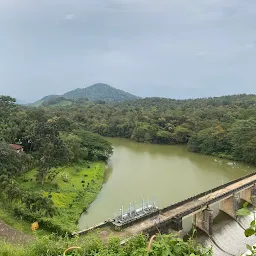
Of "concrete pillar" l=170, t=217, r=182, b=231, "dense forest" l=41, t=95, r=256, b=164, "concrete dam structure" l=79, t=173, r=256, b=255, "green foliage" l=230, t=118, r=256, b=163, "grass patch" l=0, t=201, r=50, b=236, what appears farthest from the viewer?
"dense forest" l=41, t=95, r=256, b=164

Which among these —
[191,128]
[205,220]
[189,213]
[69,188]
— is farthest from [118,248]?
[191,128]

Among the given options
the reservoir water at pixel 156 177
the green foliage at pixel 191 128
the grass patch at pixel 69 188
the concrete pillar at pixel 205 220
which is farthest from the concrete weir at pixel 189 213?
the green foliage at pixel 191 128

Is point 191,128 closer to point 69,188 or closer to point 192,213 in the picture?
point 69,188

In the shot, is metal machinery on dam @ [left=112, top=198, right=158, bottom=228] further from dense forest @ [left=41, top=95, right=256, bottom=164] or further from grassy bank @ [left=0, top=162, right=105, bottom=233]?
dense forest @ [left=41, top=95, right=256, bottom=164]

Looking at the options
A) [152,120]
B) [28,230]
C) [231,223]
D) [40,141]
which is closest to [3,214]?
[28,230]

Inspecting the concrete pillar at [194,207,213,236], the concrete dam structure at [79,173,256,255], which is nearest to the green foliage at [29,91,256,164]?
the concrete dam structure at [79,173,256,255]

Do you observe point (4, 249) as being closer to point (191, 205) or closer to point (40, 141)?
point (191, 205)

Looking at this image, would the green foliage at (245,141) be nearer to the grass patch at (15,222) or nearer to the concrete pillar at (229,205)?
the concrete pillar at (229,205)
